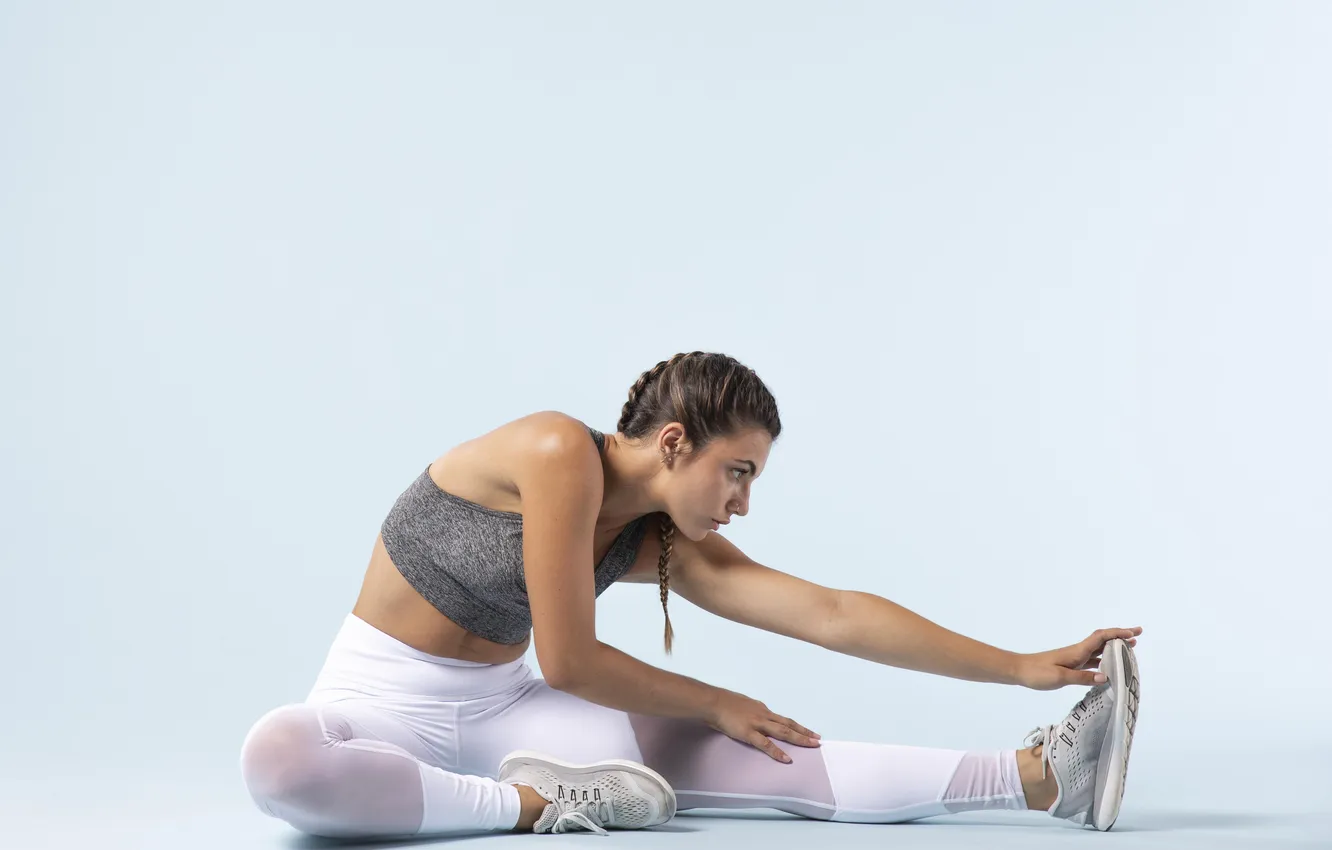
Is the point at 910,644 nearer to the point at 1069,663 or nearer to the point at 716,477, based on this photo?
the point at 1069,663

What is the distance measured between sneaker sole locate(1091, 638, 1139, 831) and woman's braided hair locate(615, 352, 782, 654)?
25.4 inches

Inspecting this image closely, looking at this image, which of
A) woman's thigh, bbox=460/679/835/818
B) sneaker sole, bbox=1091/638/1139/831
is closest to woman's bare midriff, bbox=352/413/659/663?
woman's thigh, bbox=460/679/835/818

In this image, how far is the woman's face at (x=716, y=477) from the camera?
2207 mm

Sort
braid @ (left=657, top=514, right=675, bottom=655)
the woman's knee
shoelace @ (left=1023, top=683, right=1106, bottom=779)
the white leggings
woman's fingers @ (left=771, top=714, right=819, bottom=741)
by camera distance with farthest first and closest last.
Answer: braid @ (left=657, top=514, right=675, bottom=655) < woman's fingers @ (left=771, top=714, right=819, bottom=741) < shoelace @ (left=1023, top=683, right=1106, bottom=779) < the white leggings < the woman's knee

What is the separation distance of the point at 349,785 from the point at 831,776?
0.78m

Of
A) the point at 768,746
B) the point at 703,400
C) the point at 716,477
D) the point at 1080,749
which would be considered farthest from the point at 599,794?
the point at 1080,749

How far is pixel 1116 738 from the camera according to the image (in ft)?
6.89

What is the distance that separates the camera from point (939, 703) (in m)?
3.60

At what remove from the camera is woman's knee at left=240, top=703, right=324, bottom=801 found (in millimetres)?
1944

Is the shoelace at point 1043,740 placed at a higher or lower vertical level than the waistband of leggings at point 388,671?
lower

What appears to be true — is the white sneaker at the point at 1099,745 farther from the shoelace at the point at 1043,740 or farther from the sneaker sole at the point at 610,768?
the sneaker sole at the point at 610,768

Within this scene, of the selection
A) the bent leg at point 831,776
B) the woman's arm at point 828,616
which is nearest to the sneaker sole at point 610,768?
the bent leg at point 831,776

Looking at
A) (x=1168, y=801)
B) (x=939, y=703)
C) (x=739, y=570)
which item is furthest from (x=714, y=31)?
(x=1168, y=801)

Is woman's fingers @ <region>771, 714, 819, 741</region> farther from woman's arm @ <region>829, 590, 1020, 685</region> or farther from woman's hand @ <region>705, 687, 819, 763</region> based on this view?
woman's arm @ <region>829, 590, 1020, 685</region>
